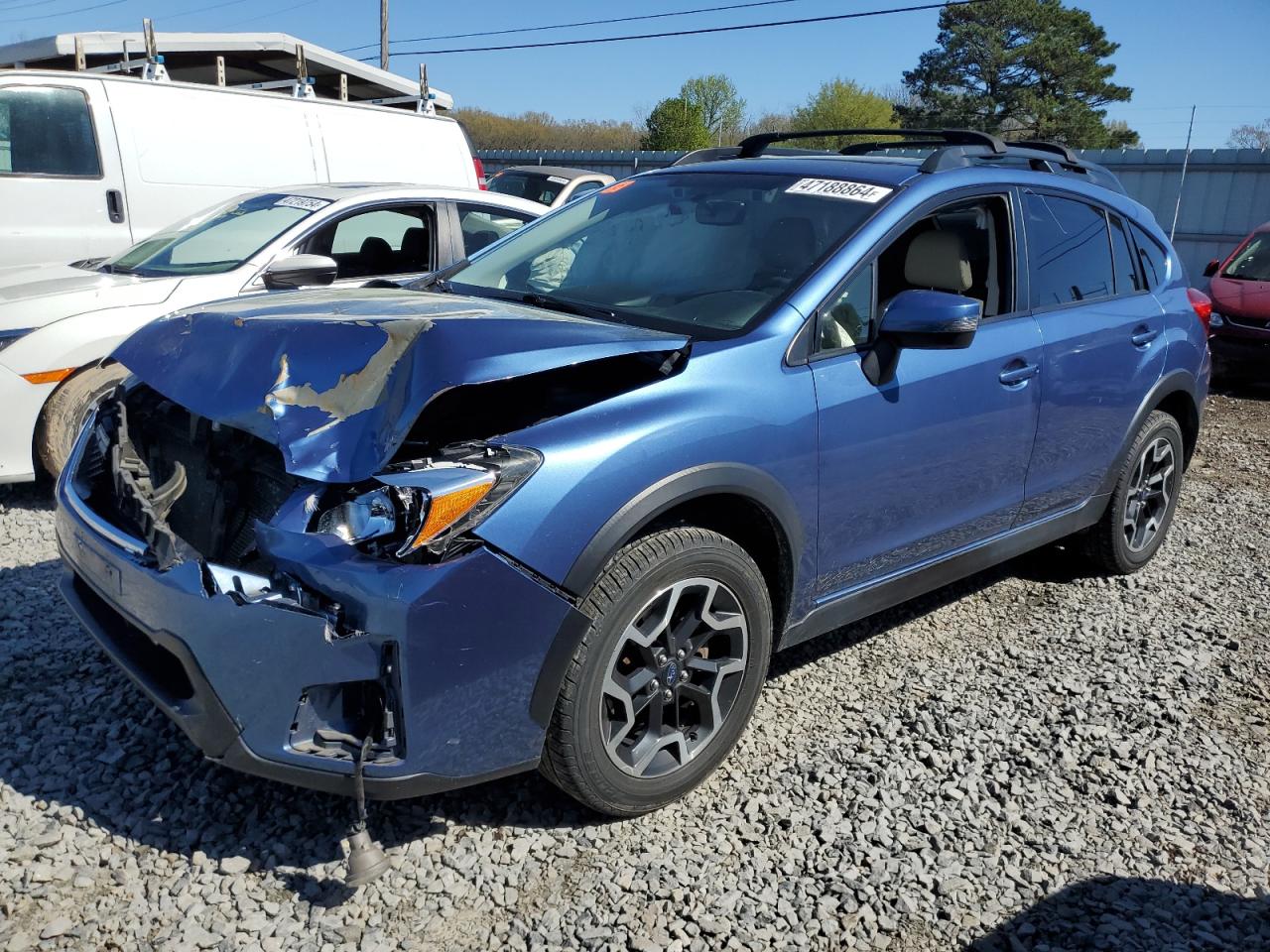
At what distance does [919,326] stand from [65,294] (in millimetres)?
4145

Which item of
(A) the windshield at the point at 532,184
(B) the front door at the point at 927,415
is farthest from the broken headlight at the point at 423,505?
(A) the windshield at the point at 532,184

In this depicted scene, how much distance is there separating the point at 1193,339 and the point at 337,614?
4.28 meters

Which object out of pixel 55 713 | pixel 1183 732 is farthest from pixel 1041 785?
pixel 55 713

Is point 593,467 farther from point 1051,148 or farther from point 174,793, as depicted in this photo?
point 1051,148

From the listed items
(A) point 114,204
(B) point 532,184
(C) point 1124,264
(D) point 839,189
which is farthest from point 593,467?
(B) point 532,184

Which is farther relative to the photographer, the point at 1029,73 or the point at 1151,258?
the point at 1029,73

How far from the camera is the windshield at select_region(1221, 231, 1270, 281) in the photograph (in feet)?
35.9

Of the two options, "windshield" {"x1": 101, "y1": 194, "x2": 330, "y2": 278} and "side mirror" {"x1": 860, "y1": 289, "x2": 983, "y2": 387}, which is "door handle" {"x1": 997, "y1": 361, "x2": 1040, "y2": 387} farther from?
"windshield" {"x1": 101, "y1": 194, "x2": 330, "y2": 278}

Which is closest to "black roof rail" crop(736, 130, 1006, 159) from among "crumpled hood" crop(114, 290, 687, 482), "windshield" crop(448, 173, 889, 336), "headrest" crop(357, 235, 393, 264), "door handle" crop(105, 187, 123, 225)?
"windshield" crop(448, 173, 889, 336)

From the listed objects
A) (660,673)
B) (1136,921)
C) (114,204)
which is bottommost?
(1136,921)

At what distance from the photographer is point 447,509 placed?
7.74ft

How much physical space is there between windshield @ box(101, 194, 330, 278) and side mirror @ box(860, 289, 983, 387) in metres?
3.82

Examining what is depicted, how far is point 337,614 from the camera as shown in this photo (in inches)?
92.4

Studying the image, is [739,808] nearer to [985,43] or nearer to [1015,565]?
[1015,565]
